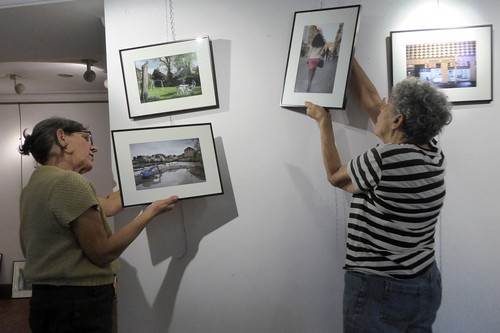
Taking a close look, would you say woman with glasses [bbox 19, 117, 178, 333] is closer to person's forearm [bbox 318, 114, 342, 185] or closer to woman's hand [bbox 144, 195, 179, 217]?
woman's hand [bbox 144, 195, 179, 217]

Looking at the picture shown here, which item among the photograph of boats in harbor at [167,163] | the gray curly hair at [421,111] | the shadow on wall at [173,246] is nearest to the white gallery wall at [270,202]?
the shadow on wall at [173,246]

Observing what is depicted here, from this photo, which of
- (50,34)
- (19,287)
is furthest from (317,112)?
(19,287)

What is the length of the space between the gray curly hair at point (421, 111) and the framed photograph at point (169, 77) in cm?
74

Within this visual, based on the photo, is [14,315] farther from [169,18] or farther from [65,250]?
[169,18]

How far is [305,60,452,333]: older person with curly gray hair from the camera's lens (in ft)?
3.78

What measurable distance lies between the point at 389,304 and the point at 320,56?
925 mm

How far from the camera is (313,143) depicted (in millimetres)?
1595

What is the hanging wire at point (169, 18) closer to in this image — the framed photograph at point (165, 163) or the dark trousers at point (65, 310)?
the framed photograph at point (165, 163)

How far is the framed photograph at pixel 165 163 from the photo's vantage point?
152cm

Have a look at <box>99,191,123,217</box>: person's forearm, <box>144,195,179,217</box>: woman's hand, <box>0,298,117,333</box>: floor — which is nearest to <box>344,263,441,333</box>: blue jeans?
<box>144,195,179,217</box>: woman's hand

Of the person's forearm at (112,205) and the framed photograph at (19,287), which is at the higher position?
the person's forearm at (112,205)

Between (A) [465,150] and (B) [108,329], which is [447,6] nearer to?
(A) [465,150]

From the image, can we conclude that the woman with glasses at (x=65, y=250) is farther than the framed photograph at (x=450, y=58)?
No

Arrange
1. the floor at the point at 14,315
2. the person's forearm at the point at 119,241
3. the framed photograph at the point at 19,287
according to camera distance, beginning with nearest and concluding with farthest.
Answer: the person's forearm at the point at 119,241 → the floor at the point at 14,315 → the framed photograph at the point at 19,287
